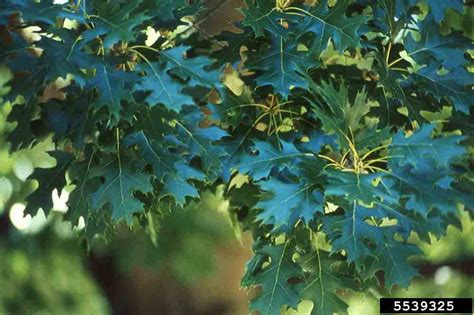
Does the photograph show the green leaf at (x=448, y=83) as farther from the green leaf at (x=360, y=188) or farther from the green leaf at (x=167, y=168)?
the green leaf at (x=167, y=168)

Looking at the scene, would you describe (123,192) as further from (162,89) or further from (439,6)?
(439,6)

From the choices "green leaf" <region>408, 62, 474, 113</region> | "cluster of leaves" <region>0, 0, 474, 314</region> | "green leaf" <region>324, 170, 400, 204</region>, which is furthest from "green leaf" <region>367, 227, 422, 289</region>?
"green leaf" <region>408, 62, 474, 113</region>

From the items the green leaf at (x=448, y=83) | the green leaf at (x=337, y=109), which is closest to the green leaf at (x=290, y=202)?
the green leaf at (x=337, y=109)

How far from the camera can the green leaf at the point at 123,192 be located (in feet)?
4.37

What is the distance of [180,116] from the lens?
54.7 inches

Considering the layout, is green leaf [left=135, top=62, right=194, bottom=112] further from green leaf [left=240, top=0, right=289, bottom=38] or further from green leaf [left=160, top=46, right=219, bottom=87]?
green leaf [left=240, top=0, right=289, bottom=38]

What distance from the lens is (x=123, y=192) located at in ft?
4.40

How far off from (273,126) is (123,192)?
0.37m

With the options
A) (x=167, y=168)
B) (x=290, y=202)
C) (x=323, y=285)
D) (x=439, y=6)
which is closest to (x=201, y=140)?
(x=167, y=168)

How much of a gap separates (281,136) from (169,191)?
Answer: 0.77 ft

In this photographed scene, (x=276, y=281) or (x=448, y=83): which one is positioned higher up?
(x=448, y=83)

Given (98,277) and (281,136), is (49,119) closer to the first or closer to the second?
(281,136)

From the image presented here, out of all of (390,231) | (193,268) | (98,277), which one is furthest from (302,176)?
(98,277)

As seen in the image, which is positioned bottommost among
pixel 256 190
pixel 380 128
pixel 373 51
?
pixel 256 190
